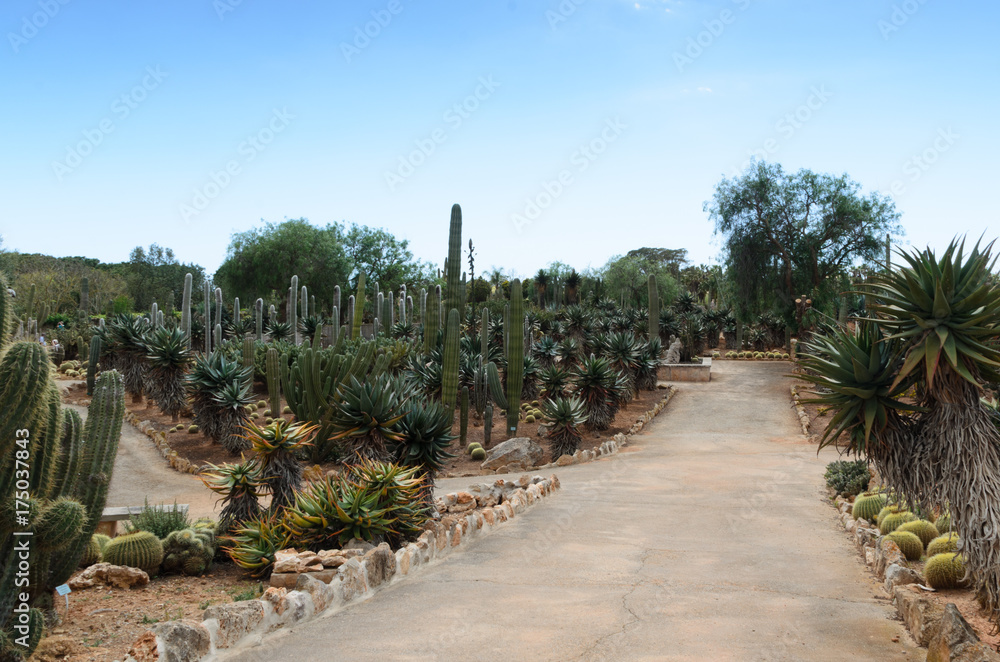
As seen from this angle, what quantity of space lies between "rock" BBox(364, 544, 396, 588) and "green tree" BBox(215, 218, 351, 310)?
44032 mm

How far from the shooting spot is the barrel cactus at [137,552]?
279 inches

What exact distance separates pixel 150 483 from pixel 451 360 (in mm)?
6313

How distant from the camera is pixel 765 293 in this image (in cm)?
3269

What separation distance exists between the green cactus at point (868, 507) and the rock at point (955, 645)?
473 cm

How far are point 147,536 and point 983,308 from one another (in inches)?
287

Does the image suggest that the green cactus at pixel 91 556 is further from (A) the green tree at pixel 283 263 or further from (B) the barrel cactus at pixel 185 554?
(A) the green tree at pixel 283 263

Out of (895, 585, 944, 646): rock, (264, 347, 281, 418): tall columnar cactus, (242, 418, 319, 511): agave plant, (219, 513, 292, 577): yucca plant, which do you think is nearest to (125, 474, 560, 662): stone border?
(219, 513, 292, 577): yucca plant

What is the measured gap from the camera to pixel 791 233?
105 feet

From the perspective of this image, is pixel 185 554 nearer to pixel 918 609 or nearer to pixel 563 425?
pixel 918 609

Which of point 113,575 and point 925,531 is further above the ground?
point 925,531

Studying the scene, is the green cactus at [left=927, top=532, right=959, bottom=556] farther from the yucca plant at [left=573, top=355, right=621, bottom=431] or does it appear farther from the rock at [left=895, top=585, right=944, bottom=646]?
the yucca plant at [left=573, top=355, right=621, bottom=431]

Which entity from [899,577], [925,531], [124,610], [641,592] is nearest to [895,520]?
[925,531]

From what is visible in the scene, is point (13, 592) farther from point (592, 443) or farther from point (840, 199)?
point (840, 199)

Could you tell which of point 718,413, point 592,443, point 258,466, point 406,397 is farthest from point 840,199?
point 258,466
